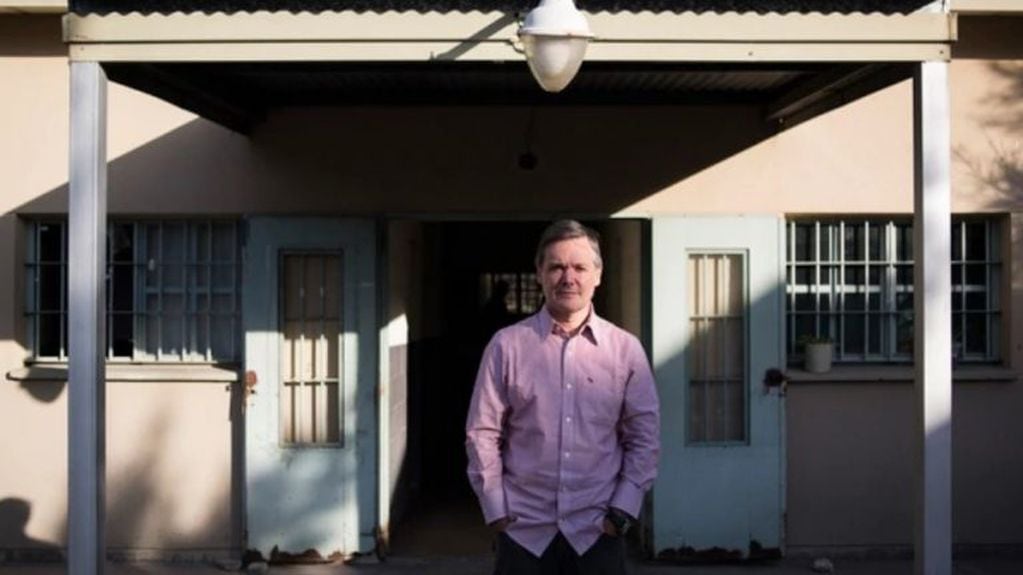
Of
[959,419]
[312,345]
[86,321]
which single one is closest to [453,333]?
[312,345]

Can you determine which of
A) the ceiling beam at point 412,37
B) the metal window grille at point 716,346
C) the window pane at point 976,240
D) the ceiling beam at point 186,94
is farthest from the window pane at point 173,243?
the window pane at point 976,240

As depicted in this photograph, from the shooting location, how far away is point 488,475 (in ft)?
11.0

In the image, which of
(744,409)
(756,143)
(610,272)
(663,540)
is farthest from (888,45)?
(610,272)

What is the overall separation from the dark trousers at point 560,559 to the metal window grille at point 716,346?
3697 millimetres

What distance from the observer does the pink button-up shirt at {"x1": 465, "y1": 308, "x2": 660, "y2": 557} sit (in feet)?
11.0

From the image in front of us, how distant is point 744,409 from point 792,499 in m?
0.65

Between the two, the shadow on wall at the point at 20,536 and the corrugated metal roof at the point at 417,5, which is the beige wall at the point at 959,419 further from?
the shadow on wall at the point at 20,536

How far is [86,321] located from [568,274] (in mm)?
2335

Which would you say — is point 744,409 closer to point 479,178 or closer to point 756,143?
point 756,143

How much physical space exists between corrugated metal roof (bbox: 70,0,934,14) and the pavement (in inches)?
139

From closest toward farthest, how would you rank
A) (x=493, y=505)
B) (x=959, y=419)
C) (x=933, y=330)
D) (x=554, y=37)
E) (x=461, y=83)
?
1. (x=493, y=505)
2. (x=554, y=37)
3. (x=933, y=330)
4. (x=461, y=83)
5. (x=959, y=419)

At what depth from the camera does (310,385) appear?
22.7ft

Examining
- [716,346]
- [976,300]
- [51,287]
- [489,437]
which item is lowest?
[489,437]

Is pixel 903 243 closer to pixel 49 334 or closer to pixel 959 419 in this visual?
pixel 959 419
